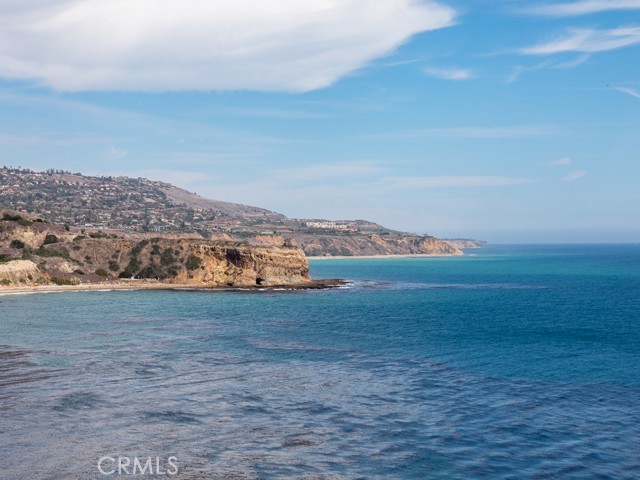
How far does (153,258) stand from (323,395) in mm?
72429

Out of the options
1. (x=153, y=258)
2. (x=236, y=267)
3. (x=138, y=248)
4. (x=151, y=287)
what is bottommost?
(x=151, y=287)

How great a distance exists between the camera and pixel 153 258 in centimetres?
9600

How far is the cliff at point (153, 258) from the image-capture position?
303 feet

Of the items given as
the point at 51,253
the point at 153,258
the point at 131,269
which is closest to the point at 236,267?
the point at 153,258

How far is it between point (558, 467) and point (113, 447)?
13.1 meters

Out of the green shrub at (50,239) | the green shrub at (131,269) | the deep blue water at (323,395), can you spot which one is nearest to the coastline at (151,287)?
the green shrub at (131,269)

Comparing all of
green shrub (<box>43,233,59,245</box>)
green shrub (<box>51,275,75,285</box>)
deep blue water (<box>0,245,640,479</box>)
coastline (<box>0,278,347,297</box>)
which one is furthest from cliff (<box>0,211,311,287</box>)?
deep blue water (<box>0,245,640,479</box>)

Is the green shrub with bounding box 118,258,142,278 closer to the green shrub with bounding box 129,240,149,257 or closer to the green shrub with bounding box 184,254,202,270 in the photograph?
the green shrub with bounding box 129,240,149,257

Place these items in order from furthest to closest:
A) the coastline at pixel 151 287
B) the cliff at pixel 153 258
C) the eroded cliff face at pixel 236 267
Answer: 1. the eroded cliff face at pixel 236 267
2. the cliff at pixel 153 258
3. the coastline at pixel 151 287

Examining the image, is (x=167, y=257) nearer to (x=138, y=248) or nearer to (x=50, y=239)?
(x=138, y=248)

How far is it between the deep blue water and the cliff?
1393 inches

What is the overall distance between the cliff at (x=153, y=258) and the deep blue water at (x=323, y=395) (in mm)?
35389

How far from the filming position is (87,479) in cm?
1783

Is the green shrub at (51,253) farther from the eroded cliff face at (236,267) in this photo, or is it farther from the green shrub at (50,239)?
the eroded cliff face at (236,267)
